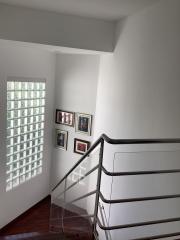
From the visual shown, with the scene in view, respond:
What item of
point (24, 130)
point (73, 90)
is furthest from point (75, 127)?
point (24, 130)

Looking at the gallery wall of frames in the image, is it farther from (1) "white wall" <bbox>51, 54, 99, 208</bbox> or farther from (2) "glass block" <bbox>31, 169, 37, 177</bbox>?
(2) "glass block" <bbox>31, 169, 37, 177</bbox>

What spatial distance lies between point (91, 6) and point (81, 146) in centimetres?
264

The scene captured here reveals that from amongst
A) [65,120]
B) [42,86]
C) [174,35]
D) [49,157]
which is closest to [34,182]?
[49,157]

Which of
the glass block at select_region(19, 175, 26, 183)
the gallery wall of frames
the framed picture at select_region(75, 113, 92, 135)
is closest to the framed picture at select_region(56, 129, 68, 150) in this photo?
the gallery wall of frames

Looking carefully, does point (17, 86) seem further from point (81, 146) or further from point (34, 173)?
point (34, 173)

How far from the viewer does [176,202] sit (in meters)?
2.03

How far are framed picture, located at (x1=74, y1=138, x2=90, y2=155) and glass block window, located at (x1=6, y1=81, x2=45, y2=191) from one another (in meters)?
0.67

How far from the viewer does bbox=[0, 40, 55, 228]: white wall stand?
376 cm

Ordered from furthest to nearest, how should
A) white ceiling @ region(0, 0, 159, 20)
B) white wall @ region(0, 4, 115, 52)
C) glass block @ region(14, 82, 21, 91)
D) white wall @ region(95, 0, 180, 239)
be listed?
glass block @ region(14, 82, 21, 91)
white wall @ region(0, 4, 115, 52)
white ceiling @ region(0, 0, 159, 20)
white wall @ region(95, 0, 180, 239)

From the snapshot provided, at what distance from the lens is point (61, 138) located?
4953 millimetres

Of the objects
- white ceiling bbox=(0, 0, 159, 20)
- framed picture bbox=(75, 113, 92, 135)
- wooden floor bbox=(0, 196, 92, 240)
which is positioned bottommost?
wooden floor bbox=(0, 196, 92, 240)

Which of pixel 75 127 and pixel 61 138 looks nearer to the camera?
pixel 75 127

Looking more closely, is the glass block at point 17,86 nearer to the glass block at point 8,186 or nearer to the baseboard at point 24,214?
the glass block at point 8,186

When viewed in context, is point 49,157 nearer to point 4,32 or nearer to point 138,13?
point 4,32
